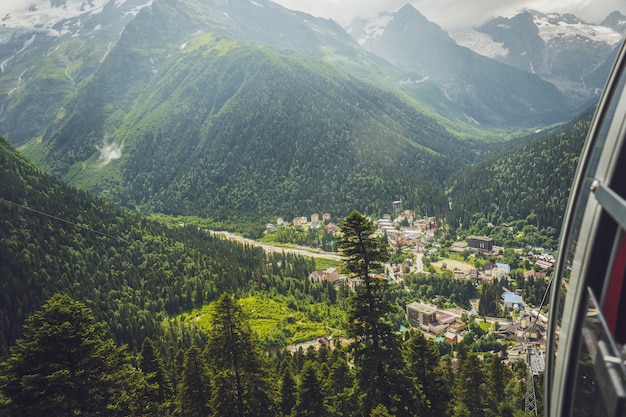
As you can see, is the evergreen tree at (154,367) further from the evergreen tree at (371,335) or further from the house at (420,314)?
the house at (420,314)

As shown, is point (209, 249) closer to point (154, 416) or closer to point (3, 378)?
point (154, 416)

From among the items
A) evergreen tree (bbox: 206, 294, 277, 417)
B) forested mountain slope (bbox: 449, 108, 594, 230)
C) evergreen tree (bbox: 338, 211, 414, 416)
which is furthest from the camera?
forested mountain slope (bbox: 449, 108, 594, 230)

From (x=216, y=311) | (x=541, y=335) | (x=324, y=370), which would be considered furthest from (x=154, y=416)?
(x=541, y=335)

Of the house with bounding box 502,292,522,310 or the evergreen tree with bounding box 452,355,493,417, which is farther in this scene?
the house with bounding box 502,292,522,310

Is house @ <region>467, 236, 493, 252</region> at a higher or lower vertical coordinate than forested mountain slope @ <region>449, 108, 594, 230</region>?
lower

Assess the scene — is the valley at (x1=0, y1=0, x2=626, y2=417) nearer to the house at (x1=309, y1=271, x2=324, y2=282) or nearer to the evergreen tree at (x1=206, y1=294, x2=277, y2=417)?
the evergreen tree at (x1=206, y1=294, x2=277, y2=417)

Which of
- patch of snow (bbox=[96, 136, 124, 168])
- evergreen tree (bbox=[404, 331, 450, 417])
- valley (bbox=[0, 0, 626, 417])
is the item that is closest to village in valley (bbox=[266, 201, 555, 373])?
valley (bbox=[0, 0, 626, 417])
